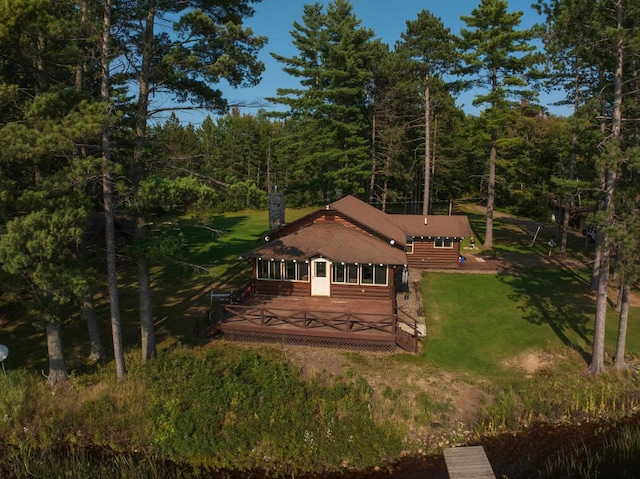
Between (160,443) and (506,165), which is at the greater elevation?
(506,165)

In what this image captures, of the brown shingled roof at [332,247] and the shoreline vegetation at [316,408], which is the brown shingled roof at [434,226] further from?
the shoreline vegetation at [316,408]

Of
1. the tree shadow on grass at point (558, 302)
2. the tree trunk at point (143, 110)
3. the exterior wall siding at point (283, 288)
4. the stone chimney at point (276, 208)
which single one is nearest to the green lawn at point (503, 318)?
the tree shadow on grass at point (558, 302)

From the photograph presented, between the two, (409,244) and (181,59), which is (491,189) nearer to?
(409,244)

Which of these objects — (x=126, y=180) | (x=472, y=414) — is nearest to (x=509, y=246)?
Answer: (x=472, y=414)

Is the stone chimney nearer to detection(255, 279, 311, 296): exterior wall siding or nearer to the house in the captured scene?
the house

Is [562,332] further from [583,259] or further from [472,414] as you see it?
[583,259]

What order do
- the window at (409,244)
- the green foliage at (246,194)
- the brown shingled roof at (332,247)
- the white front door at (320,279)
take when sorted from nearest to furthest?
the green foliage at (246,194) < the brown shingled roof at (332,247) < the white front door at (320,279) < the window at (409,244)
